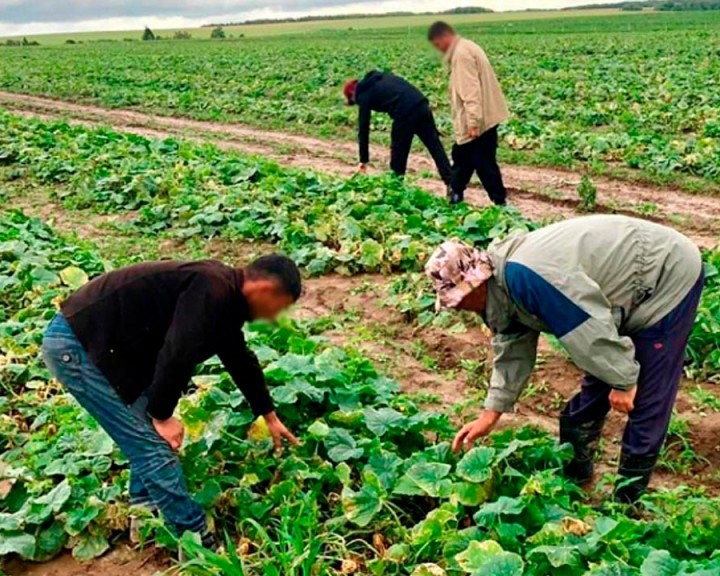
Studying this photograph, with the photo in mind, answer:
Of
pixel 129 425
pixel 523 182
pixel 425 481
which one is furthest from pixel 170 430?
pixel 523 182

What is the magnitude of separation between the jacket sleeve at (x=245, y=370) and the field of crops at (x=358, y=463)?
1.15ft

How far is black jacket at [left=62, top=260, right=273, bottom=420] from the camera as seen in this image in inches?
114

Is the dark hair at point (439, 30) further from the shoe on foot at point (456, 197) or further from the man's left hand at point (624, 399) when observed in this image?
the man's left hand at point (624, 399)

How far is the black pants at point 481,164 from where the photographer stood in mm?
7711

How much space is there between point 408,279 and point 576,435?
106 inches

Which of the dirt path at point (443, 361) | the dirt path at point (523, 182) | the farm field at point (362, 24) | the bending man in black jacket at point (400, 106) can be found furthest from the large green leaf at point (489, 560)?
the farm field at point (362, 24)

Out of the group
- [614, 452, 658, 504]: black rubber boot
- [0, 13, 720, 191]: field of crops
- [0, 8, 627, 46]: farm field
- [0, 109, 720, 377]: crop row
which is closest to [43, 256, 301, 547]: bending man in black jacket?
[614, 452, 658, 504]: black rubber boot

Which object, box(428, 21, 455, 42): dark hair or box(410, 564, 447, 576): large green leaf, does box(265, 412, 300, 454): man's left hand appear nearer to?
box(410, 564, 447, 576): large green leaf

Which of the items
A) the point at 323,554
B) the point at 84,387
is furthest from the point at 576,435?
the point at 84,387

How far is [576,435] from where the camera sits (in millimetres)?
3740

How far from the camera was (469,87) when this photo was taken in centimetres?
752

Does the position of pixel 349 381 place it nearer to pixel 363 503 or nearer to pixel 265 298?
pixel 363 503

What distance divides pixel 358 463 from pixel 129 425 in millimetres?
1045

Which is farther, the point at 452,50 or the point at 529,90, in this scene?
the point at 529,90
